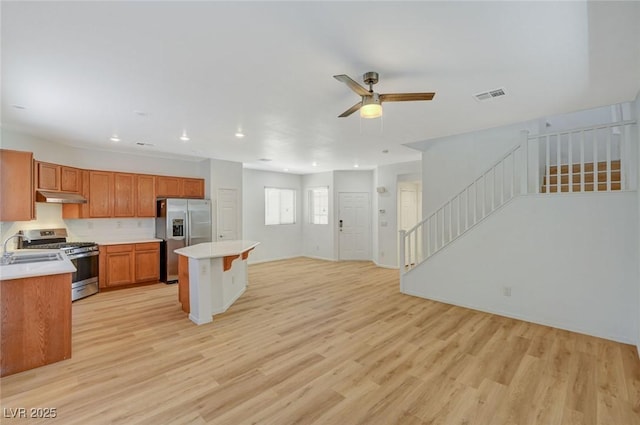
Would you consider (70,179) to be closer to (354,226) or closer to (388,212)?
(354,226)

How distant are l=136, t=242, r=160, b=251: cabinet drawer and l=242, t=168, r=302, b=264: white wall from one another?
2.36 metres

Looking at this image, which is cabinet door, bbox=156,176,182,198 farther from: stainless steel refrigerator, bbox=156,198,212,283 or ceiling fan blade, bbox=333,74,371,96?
ceiling fan blade, bbox=333,74,371,96

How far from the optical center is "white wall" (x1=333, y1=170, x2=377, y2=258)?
8227 millimetres

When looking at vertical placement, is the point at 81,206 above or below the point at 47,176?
below

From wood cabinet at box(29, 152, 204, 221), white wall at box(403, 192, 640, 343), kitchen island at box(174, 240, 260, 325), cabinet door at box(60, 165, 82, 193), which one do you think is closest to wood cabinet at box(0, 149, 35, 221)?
wood cabinet at box(29, 152, 204, 221)

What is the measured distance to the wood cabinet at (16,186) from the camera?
3836mm

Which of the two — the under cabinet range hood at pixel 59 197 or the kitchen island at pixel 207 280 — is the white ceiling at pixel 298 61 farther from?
the kitchen island at pixel 207 280

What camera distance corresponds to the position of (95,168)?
17.9 ft

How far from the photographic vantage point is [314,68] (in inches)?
95.8

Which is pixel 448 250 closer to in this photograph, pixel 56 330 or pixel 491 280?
pixel 491 280

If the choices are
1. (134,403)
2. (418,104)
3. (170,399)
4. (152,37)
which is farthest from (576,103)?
(134,403)

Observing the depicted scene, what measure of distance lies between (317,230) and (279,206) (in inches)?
54.8

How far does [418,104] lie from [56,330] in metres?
4.49

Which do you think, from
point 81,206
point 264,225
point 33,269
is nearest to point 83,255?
point 81,206
